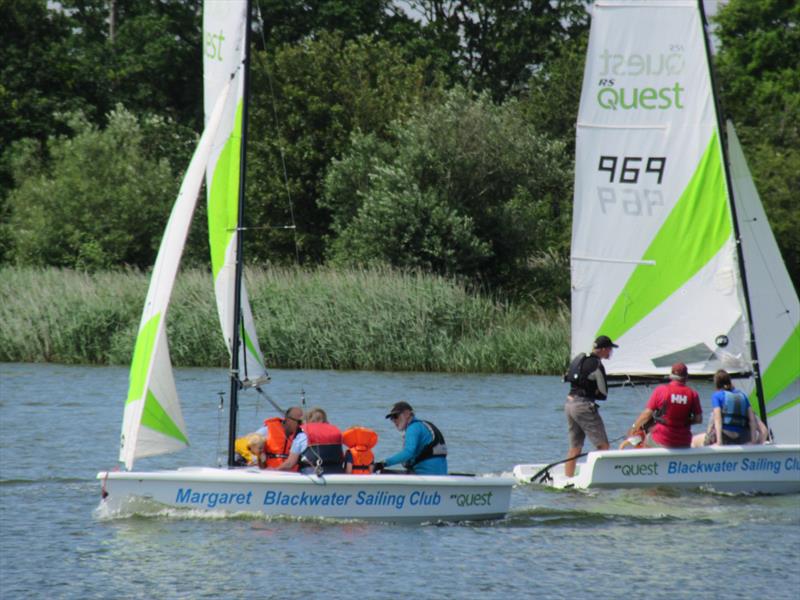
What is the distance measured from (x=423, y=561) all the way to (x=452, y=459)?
278 inches

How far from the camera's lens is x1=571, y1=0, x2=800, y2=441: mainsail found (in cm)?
1805

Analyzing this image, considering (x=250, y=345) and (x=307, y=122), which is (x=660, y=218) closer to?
(x=250, y=345)

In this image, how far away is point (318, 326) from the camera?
107ft

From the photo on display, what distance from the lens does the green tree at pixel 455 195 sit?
126 ft

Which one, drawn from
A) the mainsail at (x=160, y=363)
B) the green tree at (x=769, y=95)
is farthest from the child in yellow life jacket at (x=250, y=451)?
the green tree at (x=769, y=95)

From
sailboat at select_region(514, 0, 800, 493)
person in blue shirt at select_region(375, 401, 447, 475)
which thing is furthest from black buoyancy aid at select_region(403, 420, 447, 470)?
sailboat at select_region(514, 0, 800, 493)

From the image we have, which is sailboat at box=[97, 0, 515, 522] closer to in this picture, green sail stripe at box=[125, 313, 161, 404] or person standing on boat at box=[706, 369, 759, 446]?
green sail stripe at box=[125, 313, 161, 404]

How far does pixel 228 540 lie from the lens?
14188 millimetres

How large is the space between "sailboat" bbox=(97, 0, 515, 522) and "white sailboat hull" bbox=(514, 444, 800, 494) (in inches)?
77.1

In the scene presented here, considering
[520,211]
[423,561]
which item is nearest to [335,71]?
[520,211]

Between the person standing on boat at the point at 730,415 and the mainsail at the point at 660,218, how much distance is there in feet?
3.73

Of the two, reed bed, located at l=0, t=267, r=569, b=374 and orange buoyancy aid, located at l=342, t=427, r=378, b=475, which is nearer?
orange buoyancy aid, located at l=342, t=427, r=378, b=475

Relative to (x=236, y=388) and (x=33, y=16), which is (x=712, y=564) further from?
(x=33, y=16)

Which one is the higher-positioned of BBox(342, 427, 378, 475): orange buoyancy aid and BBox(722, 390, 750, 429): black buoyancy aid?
BBox(722, 390, 750, 429): black buoyancy aid
